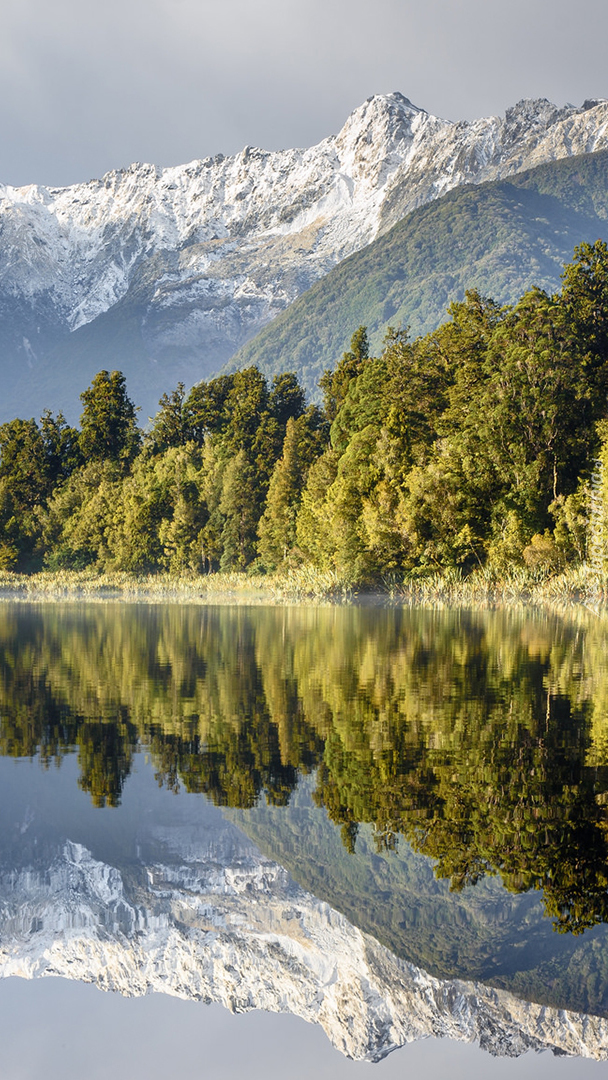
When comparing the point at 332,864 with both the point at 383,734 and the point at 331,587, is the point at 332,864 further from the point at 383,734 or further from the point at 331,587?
the point at 331,587

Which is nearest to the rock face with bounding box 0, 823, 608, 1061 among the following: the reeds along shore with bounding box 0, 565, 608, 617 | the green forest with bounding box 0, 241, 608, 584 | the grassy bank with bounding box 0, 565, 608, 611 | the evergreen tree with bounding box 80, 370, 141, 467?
the reeds along shore with bounding box 0, 565, 608, 617

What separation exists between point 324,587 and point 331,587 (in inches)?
40.3

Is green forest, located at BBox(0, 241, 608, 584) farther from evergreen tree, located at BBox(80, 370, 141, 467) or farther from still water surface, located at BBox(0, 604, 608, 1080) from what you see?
still water surface, located at BBox(0, 604, 608, 1080)

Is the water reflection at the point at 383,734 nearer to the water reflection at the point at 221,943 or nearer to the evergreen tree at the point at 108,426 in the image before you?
the water reflection at the point at 221,943

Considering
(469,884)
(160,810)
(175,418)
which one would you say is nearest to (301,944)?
(469,884)

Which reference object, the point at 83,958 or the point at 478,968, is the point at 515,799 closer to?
the point at 478,968

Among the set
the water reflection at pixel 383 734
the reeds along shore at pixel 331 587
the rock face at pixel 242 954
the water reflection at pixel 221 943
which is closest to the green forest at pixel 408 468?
the reeds along shore at pixel 331 587

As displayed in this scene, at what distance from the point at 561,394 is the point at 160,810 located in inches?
2550

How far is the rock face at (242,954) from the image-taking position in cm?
785

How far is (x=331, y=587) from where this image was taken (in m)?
81.9

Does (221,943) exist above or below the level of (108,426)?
below

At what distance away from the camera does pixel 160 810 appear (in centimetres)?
1180

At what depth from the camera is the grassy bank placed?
209 ft

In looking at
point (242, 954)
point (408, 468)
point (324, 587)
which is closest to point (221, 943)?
point (242, 954)
